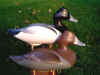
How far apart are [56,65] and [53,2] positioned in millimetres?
3070

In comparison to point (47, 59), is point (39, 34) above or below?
above

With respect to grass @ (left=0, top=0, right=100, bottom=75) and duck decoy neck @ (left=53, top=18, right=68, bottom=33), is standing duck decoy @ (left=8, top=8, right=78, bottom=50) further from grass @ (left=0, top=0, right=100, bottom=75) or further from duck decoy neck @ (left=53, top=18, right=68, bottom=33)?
grass @ (left=0, top=0, right=100, bottom=75)

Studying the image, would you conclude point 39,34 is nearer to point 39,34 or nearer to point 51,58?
point 39,34

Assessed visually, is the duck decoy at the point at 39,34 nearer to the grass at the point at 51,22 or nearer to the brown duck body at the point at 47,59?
the brown duck body at the point at 47,59

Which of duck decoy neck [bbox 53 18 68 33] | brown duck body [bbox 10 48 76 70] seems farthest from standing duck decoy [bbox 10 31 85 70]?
duck decoy neck [bbox 53 18 68 33]

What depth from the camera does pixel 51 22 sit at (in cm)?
404

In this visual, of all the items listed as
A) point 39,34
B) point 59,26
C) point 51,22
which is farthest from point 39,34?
point 51,22

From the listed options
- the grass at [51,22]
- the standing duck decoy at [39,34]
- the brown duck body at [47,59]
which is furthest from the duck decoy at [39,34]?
the grass at [51,22]

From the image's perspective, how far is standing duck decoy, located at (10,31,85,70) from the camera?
192cm

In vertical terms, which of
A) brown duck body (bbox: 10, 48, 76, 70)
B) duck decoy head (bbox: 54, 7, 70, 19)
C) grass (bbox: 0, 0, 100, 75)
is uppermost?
duck decoy head (bbox: 54, 7, 70, 19)

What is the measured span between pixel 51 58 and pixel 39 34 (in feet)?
0.77

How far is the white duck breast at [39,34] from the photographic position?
2031 mm

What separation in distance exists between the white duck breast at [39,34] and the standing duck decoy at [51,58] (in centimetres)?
8

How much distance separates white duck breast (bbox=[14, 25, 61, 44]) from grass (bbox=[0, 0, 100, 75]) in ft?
3.31
